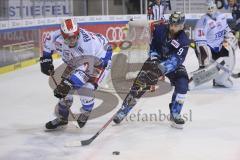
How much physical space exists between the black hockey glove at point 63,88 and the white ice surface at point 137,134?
382mm

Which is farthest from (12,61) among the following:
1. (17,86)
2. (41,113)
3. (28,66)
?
(41,113)

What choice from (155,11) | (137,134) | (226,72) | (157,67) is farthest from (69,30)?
(155,11)

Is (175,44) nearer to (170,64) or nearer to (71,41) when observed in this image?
(170,64)

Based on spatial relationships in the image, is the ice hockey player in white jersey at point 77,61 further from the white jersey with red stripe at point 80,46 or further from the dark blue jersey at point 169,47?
the dark blue jersey at point 169,47

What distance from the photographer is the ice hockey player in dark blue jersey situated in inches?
174

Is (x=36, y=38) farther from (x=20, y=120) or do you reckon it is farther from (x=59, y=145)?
(x=59, y=145)

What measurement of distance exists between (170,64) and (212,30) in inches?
89.6

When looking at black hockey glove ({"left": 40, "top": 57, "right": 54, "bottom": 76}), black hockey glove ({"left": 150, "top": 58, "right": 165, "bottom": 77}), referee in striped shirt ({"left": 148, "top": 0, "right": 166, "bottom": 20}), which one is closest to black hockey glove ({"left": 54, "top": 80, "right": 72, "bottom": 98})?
black hockey glove ({"left": 40, "top": 57, "right": 54, "bottom": 76})

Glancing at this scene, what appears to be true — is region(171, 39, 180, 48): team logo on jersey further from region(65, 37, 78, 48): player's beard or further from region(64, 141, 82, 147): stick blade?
region(64, 141, 82, 147): stick blade

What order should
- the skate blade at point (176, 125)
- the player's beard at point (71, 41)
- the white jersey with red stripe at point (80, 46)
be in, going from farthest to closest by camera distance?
the skate blade at point (176, 125), the white jersey with red stripe at point (80, 46), the player's beard at point (71, 41)

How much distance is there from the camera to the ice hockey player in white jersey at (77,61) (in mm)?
4160

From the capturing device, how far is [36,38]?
9.48 meters

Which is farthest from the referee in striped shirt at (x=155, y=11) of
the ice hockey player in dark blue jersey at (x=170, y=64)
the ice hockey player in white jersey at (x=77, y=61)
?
the ice hockey player in white jersey at (x=77, y=61)

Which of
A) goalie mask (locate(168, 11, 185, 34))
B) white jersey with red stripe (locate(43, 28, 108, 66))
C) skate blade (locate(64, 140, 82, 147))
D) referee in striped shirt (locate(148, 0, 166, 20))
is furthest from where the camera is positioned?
referee in striped shirt (locate(148, 0, 166, 20))
